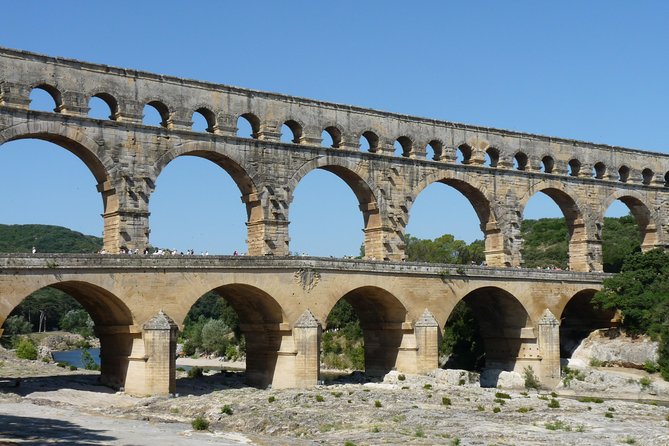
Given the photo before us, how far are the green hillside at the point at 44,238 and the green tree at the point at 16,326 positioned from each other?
138ft

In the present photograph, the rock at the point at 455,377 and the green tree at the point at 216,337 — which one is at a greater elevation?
the green tree at the point at 216,337

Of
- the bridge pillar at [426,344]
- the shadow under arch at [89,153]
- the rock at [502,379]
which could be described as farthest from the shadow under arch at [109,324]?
the rock at [502,379]

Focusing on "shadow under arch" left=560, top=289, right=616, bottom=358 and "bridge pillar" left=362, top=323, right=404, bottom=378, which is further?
"shadow under arch" left=560, top=289, right=616, bottom=358

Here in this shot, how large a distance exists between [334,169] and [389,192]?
3189 millimetres

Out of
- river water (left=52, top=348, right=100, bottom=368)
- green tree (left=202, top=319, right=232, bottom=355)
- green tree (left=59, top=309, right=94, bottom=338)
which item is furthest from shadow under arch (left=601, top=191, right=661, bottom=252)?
green tree (left=59, top=309, right=94, bottom=338)

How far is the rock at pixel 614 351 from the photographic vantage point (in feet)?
164

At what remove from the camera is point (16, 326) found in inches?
3733

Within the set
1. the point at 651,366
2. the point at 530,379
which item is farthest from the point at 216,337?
the point at 651,366

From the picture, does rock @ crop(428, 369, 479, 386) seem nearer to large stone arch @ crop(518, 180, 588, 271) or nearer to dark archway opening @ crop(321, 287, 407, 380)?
dark archway opening @ crop(321, 287, 407, 380)

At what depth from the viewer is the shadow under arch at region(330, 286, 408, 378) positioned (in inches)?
1795

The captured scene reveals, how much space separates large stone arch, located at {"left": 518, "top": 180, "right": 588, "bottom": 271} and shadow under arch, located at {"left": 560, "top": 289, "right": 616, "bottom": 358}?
2.15m

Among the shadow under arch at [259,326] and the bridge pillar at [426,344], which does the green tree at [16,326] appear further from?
the bridge pillar at [426,344]

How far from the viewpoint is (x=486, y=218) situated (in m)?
53.5

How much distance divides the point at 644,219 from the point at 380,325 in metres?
23.2
